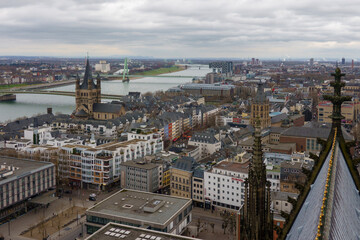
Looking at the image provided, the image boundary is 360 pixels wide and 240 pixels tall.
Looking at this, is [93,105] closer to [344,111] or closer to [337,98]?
[344,111]

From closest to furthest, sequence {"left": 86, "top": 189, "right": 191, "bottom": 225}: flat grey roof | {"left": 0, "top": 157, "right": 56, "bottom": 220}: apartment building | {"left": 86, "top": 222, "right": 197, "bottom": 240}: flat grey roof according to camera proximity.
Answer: {"left": 86, "top": 222, "right": 197, "bottom": 240}: flat grey roof
{"left": 86, "top": 189, "right": 191, "bottom": 225}: flat grey roof
{"left": 0, "top": 157, "right": 56, "bottom": 220}: apartment building

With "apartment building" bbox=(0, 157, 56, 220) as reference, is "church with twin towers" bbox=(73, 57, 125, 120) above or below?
above

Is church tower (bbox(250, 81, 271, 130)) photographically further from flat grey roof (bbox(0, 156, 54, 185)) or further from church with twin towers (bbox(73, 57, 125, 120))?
flat grey roof (bbox(0, 156, 54, 185))

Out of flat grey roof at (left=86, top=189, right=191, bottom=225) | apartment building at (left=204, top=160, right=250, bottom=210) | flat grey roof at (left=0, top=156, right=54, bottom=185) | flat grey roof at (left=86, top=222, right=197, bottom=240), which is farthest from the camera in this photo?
apartment building at (left=204, top=160, right=250, bottom=210)

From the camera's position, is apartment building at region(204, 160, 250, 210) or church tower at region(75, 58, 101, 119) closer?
apartment building at region(204, 160, 250, 210)

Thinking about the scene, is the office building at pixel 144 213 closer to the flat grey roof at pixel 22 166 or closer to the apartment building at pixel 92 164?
the flat grey roof at pixel 22 166

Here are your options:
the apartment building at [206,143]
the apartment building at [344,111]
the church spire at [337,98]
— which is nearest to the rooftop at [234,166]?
the apartment building at [206,143]

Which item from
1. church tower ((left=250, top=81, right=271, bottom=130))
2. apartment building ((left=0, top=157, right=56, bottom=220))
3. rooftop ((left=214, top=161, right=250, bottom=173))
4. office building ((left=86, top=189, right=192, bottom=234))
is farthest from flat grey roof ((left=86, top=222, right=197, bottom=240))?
church tower ((left=250, top=81, right=271, bottom=130))
